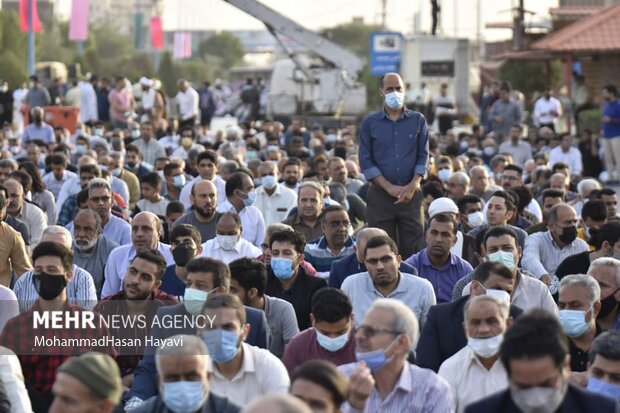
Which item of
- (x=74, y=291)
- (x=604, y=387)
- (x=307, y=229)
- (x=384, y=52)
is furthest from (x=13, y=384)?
(x=384, y=52)

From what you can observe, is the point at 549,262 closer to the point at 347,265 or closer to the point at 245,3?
the point at 347,265

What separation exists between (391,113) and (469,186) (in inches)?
175

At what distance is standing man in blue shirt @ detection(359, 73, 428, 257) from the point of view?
14719mm

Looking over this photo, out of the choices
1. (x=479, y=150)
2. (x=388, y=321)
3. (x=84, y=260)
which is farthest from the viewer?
(x=479, y=150)

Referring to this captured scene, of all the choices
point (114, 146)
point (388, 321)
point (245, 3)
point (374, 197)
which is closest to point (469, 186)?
point (374, 197)

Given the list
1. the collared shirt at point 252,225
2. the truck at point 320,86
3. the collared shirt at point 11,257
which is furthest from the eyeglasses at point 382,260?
the truck at point 320,86

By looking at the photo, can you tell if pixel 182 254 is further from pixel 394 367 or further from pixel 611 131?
pixel 611 131

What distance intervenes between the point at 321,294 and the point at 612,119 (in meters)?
20.8

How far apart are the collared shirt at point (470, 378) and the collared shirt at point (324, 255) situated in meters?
4.93

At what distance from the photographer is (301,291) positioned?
465 inches

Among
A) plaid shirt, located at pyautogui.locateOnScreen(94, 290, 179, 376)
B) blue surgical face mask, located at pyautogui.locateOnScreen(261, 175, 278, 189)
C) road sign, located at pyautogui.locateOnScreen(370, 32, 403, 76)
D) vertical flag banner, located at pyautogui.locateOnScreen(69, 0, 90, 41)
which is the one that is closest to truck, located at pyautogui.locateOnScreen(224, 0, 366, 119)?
road sign, located at pyautogui.locateOnScreen(370, 32, 403, 76)

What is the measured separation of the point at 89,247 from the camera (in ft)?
44.9

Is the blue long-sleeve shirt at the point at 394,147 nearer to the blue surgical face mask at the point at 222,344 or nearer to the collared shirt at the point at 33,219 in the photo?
the collared shirt at the point at 33,219

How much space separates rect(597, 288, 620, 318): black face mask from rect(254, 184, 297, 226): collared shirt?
306 inches
